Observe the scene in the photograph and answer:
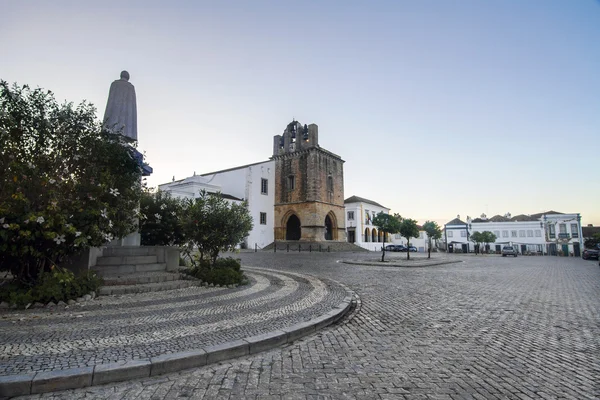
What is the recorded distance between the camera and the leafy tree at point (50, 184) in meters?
5.55

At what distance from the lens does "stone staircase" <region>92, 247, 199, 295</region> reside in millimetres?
7301

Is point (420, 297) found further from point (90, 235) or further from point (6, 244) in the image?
point (6, 244)

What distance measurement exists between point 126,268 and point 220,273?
2.51 m

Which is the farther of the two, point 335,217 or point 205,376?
point 335,217

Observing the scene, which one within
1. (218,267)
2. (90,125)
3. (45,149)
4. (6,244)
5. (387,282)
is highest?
(90,125)

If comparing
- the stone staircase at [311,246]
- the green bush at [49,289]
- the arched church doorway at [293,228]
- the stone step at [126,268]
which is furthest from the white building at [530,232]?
the green bush at [49,289]

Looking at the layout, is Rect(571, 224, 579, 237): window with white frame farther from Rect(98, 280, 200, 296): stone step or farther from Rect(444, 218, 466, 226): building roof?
Rect(98, 280, 200, 296): stone step

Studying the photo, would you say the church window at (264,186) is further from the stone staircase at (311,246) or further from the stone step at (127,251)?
the stone step at (127,251)

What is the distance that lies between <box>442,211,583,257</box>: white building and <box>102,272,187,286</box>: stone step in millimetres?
57769

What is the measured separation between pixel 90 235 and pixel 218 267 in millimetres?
3833

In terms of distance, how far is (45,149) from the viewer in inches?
246

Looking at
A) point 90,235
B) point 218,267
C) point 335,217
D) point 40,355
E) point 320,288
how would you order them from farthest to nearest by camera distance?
point 335,217
point 218,267
point 320,288
point 90,235
point 40,355

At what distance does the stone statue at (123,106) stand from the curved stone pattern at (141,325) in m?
6.63

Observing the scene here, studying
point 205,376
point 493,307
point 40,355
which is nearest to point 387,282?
point 493,307
